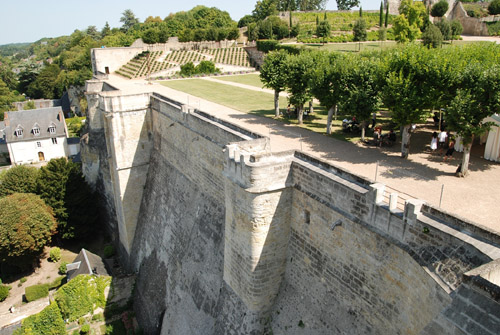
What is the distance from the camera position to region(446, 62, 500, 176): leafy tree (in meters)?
12.3

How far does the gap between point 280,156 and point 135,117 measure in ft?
44.7

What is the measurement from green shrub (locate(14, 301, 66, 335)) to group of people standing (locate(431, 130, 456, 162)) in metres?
18.4

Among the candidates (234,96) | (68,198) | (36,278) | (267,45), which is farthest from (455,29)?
(36,278)

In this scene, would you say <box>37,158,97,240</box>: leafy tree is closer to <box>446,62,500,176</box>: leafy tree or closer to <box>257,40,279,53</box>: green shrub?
<box>446,62,500,176</box>: leafy tree

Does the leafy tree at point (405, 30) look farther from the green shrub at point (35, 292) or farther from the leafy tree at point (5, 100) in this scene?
the leafy tree at point (5, 100)

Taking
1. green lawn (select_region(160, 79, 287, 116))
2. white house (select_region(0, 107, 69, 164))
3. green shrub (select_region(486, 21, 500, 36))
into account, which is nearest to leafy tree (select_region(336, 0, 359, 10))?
green shrub (select_region(486, 21, 500, 36))

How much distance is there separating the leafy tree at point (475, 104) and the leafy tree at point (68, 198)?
23969 mm

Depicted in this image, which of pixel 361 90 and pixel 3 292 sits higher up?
pixel 361 90

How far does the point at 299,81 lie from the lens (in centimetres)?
2192

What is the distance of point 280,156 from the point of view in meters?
9.56

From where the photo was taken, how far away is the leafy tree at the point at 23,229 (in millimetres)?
23500

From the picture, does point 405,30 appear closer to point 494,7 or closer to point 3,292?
point 494,7

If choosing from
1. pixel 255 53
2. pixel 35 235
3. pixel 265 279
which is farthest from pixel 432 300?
pixel 255 53

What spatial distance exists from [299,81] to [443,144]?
29.3 ft
